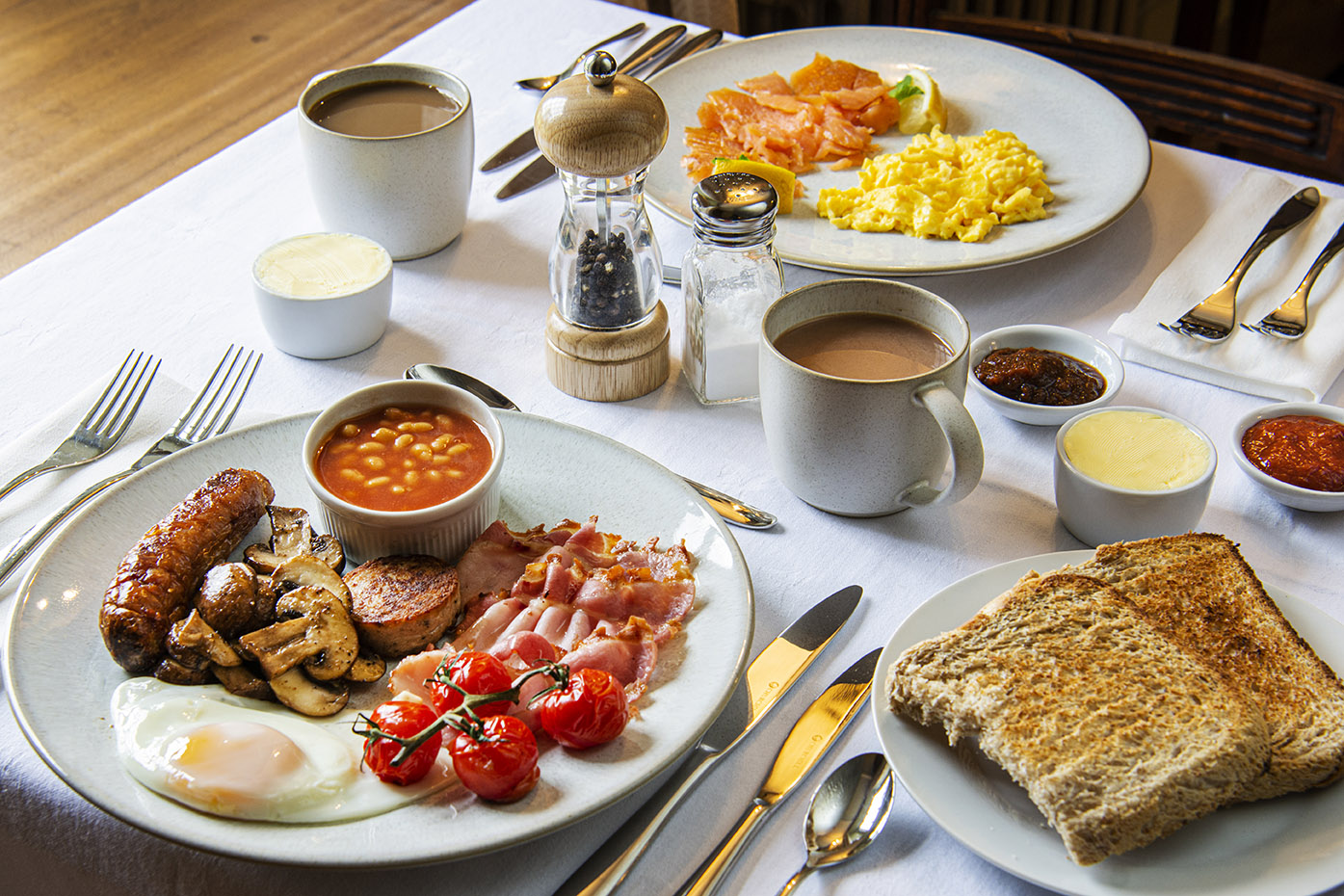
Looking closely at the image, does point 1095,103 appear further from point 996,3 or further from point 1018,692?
point 996,3

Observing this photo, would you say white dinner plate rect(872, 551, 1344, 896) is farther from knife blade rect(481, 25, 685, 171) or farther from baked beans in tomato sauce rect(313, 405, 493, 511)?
knife blade rect(481, 25, 685, 171)

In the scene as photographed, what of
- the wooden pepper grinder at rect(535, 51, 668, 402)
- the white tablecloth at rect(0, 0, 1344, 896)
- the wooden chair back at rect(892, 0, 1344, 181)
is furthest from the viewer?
the wooden chair back at rect(892, 0, 1344, 181)

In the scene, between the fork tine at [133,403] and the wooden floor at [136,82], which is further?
the wooden floor at [136,82]

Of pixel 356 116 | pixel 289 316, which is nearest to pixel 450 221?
pixel 356 116

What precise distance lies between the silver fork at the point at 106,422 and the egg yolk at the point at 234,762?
0.67 meters

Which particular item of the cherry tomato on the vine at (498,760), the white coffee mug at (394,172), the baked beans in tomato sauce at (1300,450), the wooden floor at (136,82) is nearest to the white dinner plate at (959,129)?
the white coffee mug at (394,172)

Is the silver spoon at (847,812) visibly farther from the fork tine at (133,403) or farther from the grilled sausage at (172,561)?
the fork tine at (133,403)

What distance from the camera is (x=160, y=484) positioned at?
1.50 metres

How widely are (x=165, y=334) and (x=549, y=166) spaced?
88cm

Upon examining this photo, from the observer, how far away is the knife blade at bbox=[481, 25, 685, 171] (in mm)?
2457

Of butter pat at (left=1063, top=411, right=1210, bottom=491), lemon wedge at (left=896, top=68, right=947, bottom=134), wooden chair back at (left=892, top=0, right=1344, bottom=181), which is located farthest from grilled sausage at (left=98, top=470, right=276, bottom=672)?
wooden chair back at (left=892, top=0, right=1344, bottom=181)

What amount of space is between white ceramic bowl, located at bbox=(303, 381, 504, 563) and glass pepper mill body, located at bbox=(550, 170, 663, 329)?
0.29 metres

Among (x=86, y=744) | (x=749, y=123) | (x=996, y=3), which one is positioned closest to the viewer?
(x=86, y=744)

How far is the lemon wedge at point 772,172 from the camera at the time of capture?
6.61 ft
